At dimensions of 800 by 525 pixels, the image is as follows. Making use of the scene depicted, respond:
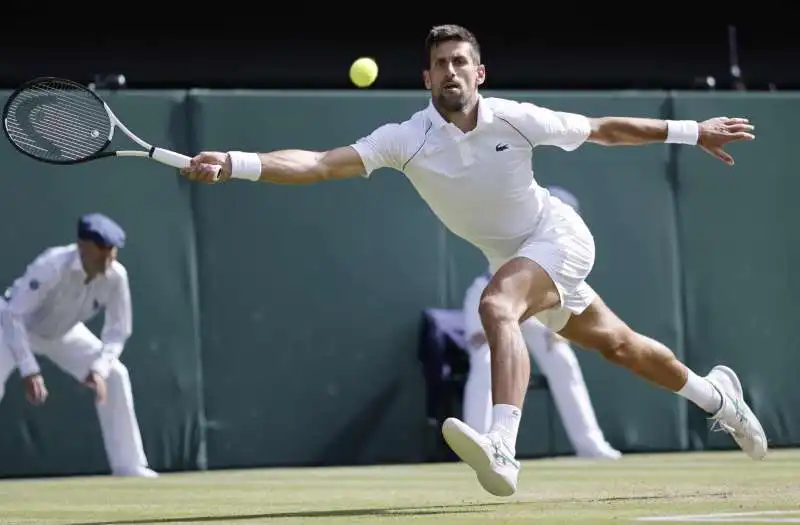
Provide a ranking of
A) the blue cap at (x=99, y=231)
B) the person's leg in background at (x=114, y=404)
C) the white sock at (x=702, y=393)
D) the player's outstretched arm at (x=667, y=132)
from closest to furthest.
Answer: the player's outstretched arm at (x=667, y=132) < the white sock at (x=702, y=393) < the blue cap at (x=99, y=231) < the person's leg in background at (x=114, y=404)

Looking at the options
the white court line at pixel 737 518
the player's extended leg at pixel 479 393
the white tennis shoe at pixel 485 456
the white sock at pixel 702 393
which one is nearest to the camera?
the white court line at pixel 737 518

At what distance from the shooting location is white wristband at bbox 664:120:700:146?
7926 mm

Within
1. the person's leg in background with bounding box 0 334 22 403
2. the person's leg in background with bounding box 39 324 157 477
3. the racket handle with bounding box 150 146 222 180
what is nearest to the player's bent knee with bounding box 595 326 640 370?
the racket handle with bounding box 150 146 222 180

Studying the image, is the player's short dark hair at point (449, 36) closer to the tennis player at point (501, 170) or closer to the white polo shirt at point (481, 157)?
the tennis player at point (501, 170)

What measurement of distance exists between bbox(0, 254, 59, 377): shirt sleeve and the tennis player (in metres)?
3.86

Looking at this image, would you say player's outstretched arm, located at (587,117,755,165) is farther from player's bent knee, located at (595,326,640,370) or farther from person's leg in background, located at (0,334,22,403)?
person's leg in background, located at (0,334,22,403)

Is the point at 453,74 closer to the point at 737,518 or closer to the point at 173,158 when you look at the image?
the point at 173,158

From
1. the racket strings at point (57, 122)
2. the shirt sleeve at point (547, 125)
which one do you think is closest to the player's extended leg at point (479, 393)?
the shirt sleeve at point (547, 125)

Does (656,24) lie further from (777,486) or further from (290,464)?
(777,486)

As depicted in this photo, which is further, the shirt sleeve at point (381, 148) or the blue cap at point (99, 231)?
the blue cap at point (99, 231)

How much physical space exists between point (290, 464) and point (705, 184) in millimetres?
3538

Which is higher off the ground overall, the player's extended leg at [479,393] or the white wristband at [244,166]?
the white wristband at [244,166]

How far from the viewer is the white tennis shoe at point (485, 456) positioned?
6.66 metres

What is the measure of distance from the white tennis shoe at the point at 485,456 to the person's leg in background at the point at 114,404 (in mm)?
4846
